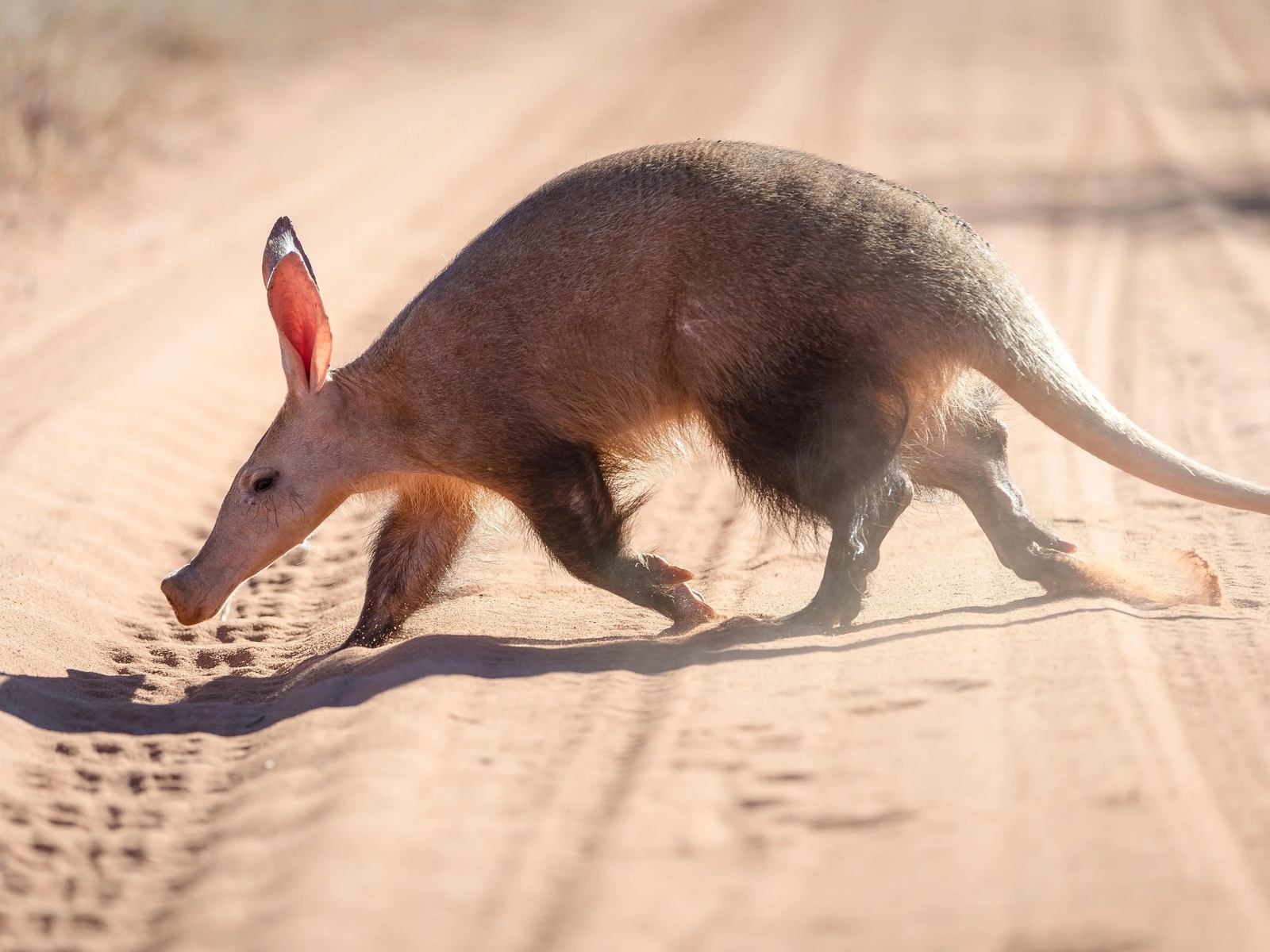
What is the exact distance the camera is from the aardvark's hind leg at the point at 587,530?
4.57 m

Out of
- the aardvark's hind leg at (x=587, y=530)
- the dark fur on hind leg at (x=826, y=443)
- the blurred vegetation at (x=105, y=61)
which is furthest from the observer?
the blurred vegetation at (x=105, y=61)

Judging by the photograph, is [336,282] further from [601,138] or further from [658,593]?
[658,593]

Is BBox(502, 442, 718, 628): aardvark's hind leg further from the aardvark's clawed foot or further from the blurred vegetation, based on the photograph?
the blurred vegetation

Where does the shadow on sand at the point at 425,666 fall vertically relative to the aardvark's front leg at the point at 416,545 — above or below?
below

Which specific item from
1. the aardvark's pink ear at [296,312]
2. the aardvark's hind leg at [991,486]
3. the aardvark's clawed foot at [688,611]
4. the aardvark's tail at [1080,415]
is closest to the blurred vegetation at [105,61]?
the aardvark's pink ear at [296,312]

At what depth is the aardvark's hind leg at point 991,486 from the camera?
15.3 ft

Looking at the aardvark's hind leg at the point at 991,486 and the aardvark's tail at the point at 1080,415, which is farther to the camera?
the aardvark's hind leg at the point at 991,486

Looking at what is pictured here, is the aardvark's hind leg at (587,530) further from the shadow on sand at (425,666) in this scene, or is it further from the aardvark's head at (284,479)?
the aardvark's head at (284,479)

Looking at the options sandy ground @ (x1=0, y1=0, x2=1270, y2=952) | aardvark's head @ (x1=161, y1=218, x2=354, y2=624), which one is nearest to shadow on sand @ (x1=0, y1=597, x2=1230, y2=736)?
sandy ground @ (x1=0, y1=0, x2=1270, y2=952)

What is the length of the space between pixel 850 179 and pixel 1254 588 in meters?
1.93

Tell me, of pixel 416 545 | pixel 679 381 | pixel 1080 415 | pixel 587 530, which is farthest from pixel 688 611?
pixel 1080 415

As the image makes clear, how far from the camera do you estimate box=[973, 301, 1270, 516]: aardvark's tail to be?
410 centimetres

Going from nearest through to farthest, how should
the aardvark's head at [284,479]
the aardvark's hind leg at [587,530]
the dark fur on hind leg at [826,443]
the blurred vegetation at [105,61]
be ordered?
1. the dark fur on hind leg at [826,443]
2. the aardvark's hind leg at [587,530]
3. the aardvark's head at [284,479]
4. the blurred vegetation at [105,61]


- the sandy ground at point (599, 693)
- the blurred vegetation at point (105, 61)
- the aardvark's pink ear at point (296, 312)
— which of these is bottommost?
the sandy ground at point (599, 693)
